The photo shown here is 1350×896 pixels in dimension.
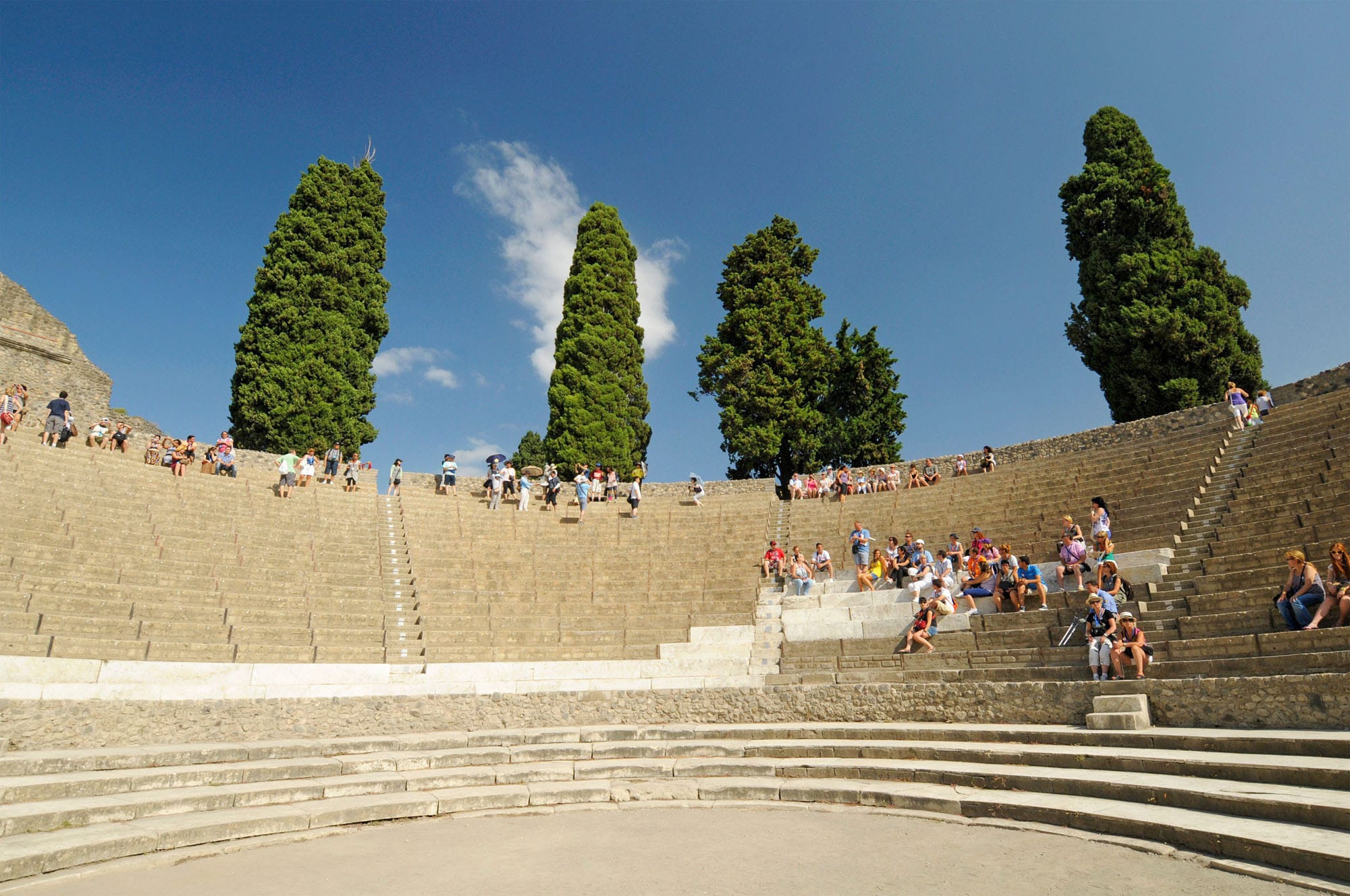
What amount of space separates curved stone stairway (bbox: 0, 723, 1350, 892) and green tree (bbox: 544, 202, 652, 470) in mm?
17744

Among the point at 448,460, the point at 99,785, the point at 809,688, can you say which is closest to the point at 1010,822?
the point at 809,688

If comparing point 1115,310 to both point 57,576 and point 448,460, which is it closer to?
point 448,460

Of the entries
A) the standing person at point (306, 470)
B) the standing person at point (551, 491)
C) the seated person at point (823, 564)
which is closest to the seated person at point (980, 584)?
the seated person at point (823, 564)

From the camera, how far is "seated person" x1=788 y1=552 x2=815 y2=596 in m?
14.0

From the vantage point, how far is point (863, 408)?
97.3ft

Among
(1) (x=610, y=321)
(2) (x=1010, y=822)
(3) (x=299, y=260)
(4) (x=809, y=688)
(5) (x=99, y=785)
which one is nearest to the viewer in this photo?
(2) (x=1010, y=822)

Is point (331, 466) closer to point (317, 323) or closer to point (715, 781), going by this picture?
point (317, 323)

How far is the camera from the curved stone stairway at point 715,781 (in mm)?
4785

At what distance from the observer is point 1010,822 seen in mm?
5809

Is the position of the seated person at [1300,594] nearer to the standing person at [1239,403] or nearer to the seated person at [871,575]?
the seated person at [871,575]

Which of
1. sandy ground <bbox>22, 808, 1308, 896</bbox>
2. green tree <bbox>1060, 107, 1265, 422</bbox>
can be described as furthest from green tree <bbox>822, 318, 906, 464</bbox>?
sandy ground <bbox>22, 808, 1308, 896</bbox>

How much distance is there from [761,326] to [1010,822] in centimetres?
2462

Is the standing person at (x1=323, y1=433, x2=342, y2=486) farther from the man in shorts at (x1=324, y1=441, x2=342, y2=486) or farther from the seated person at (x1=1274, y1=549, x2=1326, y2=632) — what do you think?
the seated person at (x1=1274, y1=549, x2=1326, y2=632)

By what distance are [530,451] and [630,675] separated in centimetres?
3395
